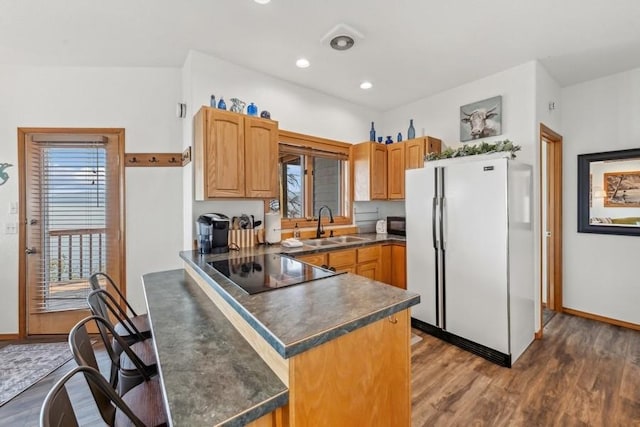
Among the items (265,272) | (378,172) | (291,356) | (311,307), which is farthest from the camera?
(378,172)

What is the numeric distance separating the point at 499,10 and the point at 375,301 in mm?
2424

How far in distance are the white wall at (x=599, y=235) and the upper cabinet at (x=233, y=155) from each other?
3.59 meters

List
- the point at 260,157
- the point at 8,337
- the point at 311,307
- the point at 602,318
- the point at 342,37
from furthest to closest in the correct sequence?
the point at 602,318
the point at 8,337
the point at 260,157
the point at 342,37
the point at 311,307

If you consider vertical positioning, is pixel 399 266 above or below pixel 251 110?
below

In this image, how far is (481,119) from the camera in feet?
11.4

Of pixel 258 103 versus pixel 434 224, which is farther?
pixel 258 103

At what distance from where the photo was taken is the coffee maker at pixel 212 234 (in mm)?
2641

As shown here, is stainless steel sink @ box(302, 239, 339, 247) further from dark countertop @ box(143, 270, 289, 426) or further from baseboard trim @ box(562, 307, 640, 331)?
baseboard trim @ box(562, 307, 640, 331)

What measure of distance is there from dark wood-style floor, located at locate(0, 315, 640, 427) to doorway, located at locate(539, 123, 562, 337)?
32.1 inches

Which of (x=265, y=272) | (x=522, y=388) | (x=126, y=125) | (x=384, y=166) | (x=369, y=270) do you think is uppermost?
(x=126, y=125)

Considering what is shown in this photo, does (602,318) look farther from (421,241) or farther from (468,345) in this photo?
(421,241)

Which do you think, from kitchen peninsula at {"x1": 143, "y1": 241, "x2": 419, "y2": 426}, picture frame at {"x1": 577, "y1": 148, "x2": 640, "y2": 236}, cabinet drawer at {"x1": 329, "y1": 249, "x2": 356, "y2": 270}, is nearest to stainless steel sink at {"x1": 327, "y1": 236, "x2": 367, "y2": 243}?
cabinet drawer at {"x1": 329, "y1": 249, "x2": 356, "y2": 270}

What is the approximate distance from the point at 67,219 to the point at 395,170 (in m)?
3.92

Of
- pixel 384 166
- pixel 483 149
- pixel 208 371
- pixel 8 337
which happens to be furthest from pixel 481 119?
pixel 8 337
